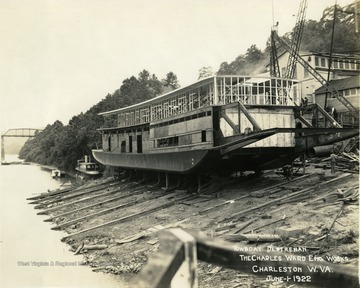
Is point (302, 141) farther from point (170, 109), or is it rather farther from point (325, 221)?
point (170, 109)

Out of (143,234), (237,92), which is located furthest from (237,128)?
(143,234)

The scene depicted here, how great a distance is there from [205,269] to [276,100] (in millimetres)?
8402

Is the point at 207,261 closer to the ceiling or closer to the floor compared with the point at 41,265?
closer to the ceiling

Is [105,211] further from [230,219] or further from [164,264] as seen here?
[164,264]

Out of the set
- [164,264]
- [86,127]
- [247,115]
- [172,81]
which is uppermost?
[172,81]

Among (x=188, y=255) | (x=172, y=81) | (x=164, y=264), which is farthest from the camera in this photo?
(x=172, y=81)

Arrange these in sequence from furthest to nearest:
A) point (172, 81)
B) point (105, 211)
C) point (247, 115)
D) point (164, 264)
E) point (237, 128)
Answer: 1. point (172, 81)
2. point (105, 211)
3. point (237, 128)
4. point (247, 115)
5. point (164, 264)

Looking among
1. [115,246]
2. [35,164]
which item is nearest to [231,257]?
[115,246]

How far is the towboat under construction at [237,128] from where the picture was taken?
11.5m

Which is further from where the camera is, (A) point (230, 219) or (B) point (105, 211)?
(B) point (105, 211)

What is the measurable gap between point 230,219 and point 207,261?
26.6ft

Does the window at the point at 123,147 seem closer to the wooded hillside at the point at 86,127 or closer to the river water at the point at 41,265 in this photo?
the river water at the point at 41,265

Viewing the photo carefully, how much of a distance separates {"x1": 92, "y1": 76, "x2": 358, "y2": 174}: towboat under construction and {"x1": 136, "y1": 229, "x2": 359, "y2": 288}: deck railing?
7736mm

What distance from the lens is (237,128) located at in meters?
11.6
